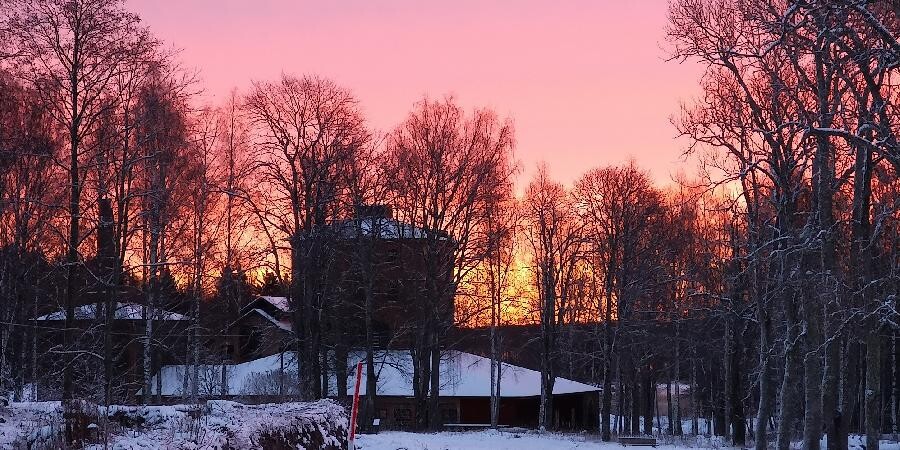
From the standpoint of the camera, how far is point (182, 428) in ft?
43.0

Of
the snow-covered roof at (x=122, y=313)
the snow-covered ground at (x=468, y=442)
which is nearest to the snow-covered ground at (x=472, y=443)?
the snow-covered ground at (x=468, y=442)

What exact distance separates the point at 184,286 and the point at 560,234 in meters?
18.1

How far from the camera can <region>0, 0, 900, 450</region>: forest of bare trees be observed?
20016 mm

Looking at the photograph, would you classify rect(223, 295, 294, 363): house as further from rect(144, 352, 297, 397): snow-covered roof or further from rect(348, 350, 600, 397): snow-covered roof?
rect(348, 350, 600, 397): snow-covered roof

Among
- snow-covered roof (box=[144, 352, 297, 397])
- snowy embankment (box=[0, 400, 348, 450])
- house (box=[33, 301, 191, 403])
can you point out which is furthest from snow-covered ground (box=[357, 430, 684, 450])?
snow-covered roof (box=[144, 352, 297, 397])

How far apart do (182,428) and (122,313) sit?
24.4m

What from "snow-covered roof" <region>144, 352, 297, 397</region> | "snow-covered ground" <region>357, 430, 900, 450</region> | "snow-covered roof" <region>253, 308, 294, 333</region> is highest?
"snow-covered roof" <region>253, 308, 294, 333</region>

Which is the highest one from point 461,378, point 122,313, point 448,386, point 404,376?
point 122,313

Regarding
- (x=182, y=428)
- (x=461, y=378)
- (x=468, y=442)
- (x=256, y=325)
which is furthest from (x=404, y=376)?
(x=182, y=428)

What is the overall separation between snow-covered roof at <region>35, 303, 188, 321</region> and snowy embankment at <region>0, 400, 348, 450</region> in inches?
675

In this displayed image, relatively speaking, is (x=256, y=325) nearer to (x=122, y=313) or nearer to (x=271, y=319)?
(x=271, y=319)

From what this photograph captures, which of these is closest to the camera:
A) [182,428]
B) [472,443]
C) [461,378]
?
[182,428]

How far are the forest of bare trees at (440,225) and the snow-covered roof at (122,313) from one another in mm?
462

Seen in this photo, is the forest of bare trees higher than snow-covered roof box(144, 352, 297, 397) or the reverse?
higher
